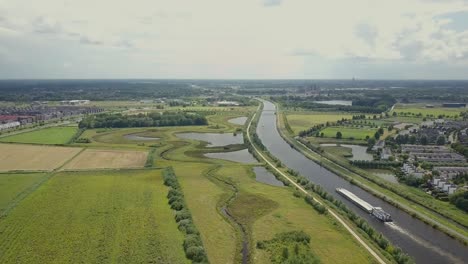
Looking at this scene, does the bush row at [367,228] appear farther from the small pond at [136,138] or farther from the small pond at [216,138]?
the small pond at [136,138]

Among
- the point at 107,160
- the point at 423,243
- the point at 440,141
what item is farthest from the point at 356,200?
the point at 440,141

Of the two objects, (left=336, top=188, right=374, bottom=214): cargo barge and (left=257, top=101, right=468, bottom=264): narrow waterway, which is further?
(left=336, top=188, right=374, bottom=214): cargo barge

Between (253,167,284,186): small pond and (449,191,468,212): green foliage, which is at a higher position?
(449,191,468,212): green foliage

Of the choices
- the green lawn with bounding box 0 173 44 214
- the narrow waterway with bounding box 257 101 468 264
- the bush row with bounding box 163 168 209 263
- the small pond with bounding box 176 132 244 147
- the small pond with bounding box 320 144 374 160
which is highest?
the bush row with bounding box 163 168 209 263

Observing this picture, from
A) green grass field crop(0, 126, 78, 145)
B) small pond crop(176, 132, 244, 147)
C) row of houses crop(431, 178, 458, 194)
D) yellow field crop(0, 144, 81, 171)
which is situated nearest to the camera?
row of houses crop(431, 178, 458, 194)

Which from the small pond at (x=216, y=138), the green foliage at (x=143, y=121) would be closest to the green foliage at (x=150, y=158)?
the small pond at (x=216, y=138)

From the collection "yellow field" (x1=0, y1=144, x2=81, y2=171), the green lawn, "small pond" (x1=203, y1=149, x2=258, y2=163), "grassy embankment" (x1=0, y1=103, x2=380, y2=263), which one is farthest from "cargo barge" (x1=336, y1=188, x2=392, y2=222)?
"yellow field" (x1=0, y1=144, x2=81, y2=171)

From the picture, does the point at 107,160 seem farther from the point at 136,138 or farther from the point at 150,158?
the point at 136,138

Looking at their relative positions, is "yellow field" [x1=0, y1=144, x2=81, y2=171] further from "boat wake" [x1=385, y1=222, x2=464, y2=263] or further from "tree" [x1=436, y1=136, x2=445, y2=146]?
"tree" [x1=436, y1=136, x2=445, y2=146]
